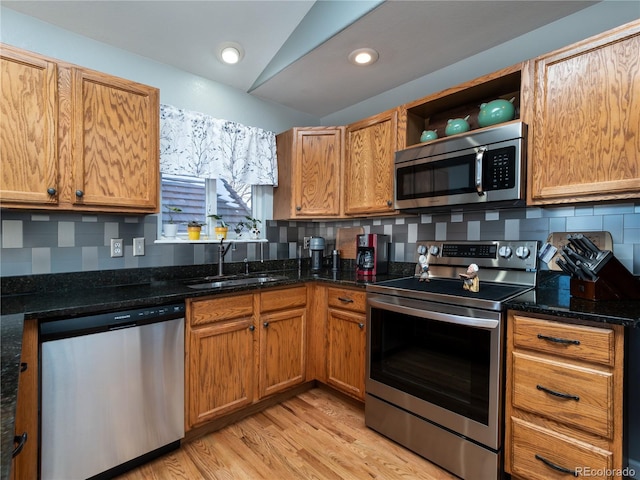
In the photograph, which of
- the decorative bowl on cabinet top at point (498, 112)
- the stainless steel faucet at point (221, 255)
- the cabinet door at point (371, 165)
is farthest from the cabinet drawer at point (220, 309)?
the decorative bowl on cabinet top at point (498, 112)

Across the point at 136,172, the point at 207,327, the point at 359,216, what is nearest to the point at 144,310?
the point at 207,327

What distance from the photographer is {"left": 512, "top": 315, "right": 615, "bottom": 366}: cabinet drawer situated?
49.7 inches

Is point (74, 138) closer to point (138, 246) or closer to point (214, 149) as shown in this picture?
point (138, 246)

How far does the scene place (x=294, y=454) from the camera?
181cm

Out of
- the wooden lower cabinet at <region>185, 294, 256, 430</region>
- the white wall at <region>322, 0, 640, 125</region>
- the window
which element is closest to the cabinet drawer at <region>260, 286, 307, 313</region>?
the wooden lower cabinet at <region>185, 294, 256, 430</region>

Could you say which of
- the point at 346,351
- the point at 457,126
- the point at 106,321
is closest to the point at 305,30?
the point at 457,126

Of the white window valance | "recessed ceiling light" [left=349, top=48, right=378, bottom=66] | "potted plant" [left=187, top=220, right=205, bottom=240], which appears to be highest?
"recessed ceiling light" [left=349, top=48, right=378, bottom=66]

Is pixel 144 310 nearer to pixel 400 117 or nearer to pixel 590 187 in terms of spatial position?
pixel 400 117

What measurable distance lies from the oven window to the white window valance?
160 cm

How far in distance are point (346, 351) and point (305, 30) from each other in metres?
2.23

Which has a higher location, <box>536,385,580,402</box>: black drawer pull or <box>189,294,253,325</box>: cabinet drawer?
<box>189,294,253,325</box>: cabinet drawer

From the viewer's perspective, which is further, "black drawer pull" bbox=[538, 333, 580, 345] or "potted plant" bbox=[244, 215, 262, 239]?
"potted plant" bbox=[244, 215, 262, 239]

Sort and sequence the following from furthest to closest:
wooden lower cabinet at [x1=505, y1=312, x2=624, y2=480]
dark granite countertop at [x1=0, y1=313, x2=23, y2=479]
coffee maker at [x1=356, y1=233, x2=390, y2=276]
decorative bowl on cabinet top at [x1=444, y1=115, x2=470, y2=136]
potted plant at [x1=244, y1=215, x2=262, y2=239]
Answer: potted plant at [x1=244, y1=215, x2=262, y2=239], coffee maker at [x1=356, y1=233, x2=390, y2=276], decorative bowl on cabinet top at [x1=444, y1=115, x2=470, y2=136], wooden lower cabinet at [x1=505, y1=312, x2=624, y2=480], dark granite countertop at [x1=0, y1=313, x2=23, y2=479]

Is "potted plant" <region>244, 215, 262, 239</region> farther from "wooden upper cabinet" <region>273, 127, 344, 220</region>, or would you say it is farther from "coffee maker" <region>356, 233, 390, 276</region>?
"coffee maker" <region>356, 233, 390, 276</region>
